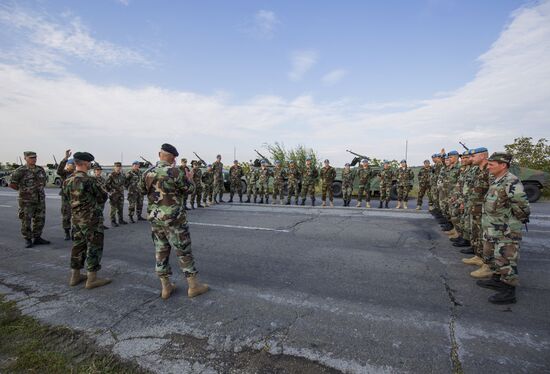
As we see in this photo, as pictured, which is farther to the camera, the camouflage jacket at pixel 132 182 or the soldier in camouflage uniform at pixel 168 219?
the camouflage jacket at pixel 132 182

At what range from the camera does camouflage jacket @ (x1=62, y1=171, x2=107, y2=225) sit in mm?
4035

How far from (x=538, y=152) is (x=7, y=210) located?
24.1 metres

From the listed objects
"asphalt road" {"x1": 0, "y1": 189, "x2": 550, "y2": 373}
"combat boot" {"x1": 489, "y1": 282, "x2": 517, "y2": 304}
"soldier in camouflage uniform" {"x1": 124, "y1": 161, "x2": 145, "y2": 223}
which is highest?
"soldier in camouflage uniform" {"x1": 124, "y1": 161, "x2": 145, "y2": 223}

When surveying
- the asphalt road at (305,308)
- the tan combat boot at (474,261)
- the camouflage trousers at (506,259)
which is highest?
the camouflage trousers at (506,259)

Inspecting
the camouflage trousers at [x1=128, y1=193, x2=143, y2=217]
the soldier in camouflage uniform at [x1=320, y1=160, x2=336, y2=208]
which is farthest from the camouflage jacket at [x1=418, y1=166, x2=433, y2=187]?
the camouflage trousers at [x1=128, y1=193, x2=143, y2=217]

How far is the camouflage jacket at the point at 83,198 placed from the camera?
4.04m

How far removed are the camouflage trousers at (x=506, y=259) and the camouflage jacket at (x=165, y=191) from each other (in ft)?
12.4

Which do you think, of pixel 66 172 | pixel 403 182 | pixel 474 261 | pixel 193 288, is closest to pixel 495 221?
pixel 474 261

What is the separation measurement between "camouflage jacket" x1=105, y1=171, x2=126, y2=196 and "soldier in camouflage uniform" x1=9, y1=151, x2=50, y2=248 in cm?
205

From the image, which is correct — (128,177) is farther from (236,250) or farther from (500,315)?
(500,315)

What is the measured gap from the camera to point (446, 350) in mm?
2521

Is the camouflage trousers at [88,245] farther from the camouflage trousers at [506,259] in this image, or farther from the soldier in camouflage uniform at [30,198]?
the camouflage trousers at [506,259]

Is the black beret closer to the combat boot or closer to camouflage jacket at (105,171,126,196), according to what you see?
camouflage jacket at (105,171,126,196)

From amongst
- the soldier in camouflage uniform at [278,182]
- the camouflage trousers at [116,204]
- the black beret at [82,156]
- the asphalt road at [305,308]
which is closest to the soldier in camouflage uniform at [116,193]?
the camouflage trousers at [116,204]
